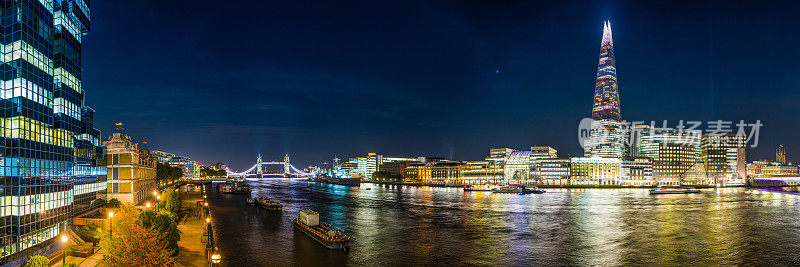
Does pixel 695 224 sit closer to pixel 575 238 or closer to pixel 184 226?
pixel 575 238

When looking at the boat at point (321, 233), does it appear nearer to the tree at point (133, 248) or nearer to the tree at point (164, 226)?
the tree at point (164, 226)

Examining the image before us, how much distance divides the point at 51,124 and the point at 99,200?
2110 cm

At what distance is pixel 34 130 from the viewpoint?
32.1 meters

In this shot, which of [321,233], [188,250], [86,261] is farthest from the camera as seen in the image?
[321,233]

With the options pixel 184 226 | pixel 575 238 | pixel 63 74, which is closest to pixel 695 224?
pixel 575 238

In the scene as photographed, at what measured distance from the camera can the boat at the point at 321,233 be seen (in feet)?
137

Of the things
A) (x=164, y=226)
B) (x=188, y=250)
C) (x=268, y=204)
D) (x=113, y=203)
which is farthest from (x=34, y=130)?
(x=268, y=204)

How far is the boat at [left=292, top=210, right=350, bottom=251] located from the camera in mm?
41750

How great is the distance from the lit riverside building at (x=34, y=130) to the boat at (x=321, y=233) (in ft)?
67.3

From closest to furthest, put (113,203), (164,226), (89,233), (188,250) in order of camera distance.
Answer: (164,226) → (89,233) → (188,250) → (113,203)

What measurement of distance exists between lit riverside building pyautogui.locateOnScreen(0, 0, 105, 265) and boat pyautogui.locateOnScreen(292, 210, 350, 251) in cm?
2051

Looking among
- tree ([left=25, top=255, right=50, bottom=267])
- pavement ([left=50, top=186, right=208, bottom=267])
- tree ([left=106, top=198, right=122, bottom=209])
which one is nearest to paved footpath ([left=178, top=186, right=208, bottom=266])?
A: pavement ([left=50, top=186, right=208, bottom=267])

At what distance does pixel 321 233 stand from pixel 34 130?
24.5 metres

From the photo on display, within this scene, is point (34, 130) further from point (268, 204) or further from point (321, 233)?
point (268, 204)
